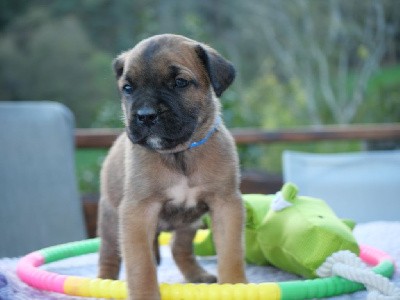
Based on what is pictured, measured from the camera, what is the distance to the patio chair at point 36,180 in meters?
4.12

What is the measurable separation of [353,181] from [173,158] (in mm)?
2707

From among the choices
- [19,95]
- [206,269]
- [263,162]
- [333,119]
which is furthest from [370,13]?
[206,269]

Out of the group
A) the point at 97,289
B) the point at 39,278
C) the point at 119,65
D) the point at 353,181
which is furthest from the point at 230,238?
the point at 353,181

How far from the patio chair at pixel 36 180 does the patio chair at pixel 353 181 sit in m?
1.72

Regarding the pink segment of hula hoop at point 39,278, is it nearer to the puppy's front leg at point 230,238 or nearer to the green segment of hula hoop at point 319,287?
the puppy's front leg at point 230,238

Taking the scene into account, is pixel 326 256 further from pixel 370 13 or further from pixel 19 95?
pixel 19 95

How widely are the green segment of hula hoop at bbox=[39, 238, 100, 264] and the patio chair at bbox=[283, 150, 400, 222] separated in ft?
6.36

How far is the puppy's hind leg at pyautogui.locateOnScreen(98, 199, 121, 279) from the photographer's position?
2654 mm

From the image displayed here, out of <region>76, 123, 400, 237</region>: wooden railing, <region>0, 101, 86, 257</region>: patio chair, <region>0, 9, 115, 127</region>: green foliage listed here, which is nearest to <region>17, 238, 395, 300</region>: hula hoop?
<region>0, 101, 86, 257</region>: patio chair

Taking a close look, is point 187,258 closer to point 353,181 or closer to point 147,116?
point 147,116

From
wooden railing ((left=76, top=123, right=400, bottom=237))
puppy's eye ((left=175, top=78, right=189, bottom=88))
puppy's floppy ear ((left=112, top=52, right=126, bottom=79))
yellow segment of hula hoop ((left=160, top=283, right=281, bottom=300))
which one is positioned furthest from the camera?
wooden railing ((left=76, top=123, right=400, bottom=237))

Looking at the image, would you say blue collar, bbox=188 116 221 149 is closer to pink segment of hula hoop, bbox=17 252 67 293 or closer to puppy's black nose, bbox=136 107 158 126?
puppy's black nose, bbox=136 107 158 126

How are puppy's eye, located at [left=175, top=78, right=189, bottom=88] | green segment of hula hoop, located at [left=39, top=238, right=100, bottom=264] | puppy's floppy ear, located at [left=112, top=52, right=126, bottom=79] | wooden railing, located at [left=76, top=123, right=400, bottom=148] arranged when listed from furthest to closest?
wooden railing, located at [left=76, top=123, right=400, bottom=148] → green segment of hula hoop, located at [left=39, top=238, right=100, bottom=264] → puppy's floppy ear, located at [left=112, top=52, right=126, bottom=79] → puppy's eye, located at [left=175, top=78, right=189, bottom=88]

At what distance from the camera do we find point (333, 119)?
1004 cm
